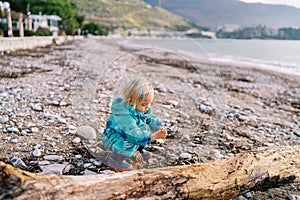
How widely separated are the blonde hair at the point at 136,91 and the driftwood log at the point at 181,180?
2.66 feet

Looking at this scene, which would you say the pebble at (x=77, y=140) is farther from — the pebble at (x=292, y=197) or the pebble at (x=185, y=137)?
the pebble at (x=292, y=197)

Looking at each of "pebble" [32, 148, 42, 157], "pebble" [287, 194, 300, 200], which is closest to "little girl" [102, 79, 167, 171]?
"pebble" [32, 148, 42, 157]

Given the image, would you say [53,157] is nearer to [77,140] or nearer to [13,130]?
[77,140]

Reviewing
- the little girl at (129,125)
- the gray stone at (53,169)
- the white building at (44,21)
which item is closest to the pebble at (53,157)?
the gray stone at (53,169)

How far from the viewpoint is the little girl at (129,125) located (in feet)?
9.81

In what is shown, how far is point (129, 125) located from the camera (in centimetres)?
302

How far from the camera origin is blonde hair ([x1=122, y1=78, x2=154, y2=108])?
2.96 m

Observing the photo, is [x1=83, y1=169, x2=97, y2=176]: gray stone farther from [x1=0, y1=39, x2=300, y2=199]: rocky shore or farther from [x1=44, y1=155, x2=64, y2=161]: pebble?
[x1=44, y1=155, x2=64, y2=161]: pebble

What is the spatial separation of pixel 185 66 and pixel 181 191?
9008 millimetres

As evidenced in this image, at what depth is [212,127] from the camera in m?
4.64

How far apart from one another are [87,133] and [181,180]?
1794 millimetres

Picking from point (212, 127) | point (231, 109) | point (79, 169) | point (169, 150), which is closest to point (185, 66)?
point (231, 109)

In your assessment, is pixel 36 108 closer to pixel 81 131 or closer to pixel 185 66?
pixel 81 131

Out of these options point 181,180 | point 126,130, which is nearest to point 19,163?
point 126,130
